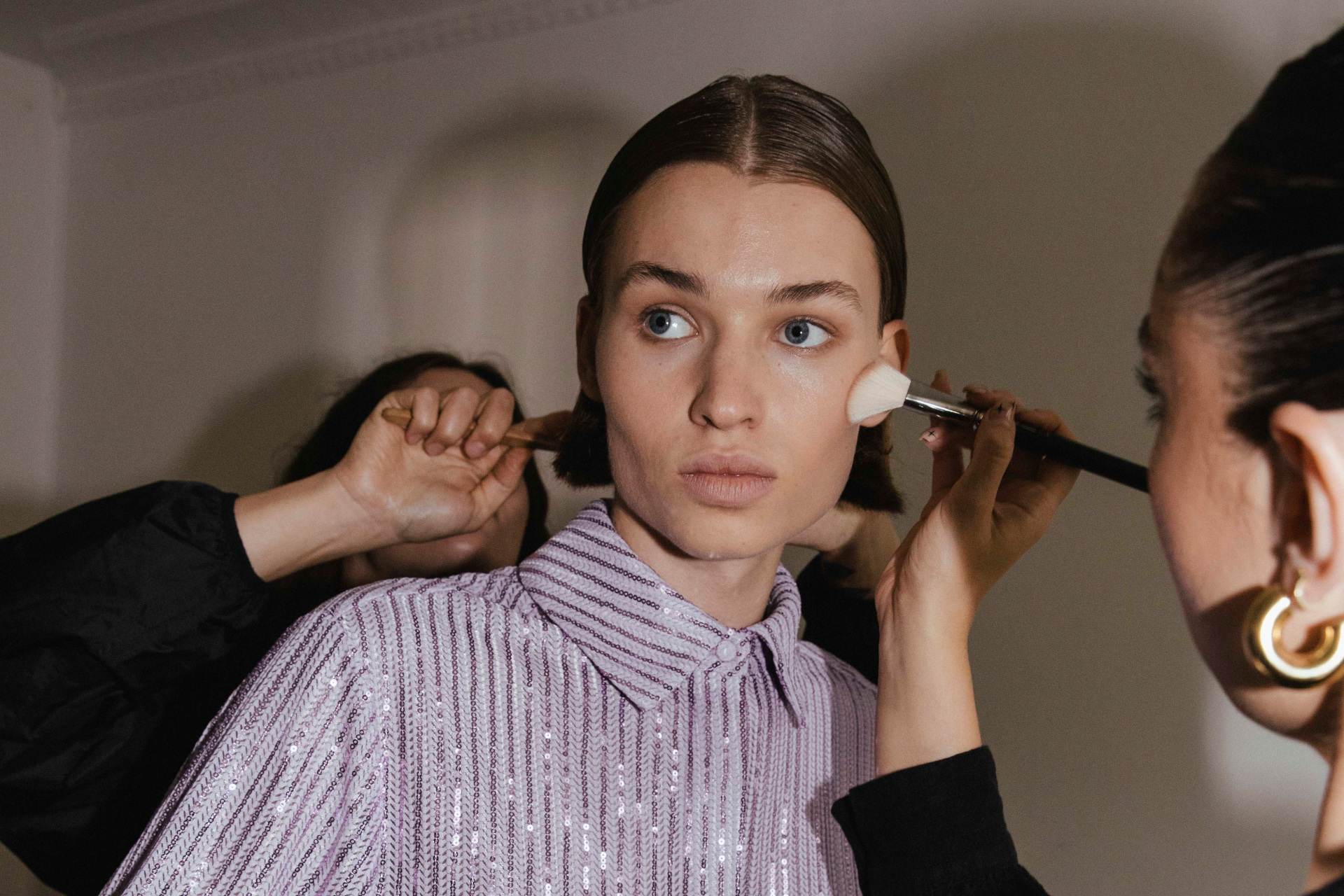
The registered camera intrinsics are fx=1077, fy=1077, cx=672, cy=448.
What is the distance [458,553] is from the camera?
1.38 meters

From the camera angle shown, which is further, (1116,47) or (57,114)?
(57,114)

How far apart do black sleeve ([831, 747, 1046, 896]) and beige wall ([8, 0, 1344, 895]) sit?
0.69 metres

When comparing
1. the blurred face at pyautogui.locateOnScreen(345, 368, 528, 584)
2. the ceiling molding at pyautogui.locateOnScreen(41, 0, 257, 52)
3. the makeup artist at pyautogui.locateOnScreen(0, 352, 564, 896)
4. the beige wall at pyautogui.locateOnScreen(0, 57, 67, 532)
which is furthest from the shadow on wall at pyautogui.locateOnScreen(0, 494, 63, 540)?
the makeup artist at pyautogui.locateOnScreen(0, 352, 564, 896)

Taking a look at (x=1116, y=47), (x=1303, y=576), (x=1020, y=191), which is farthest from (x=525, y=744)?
(x=1116, y=47)

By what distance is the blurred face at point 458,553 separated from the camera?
1.37m

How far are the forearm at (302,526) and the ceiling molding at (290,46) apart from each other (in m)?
1.07

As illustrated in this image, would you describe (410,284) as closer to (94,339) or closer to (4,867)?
(94,339)

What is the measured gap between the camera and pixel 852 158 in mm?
867

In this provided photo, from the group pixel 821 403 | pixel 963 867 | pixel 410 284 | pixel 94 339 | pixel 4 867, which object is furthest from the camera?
pixel 94 339

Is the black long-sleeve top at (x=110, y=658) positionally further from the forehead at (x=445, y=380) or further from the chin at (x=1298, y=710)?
the chin at (x=1298, y=710)

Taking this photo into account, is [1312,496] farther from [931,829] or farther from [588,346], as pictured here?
[588,346]

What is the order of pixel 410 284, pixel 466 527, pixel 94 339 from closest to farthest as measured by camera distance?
1. pixel 466 527
2. pixel 410 284
3. pixel 94 339

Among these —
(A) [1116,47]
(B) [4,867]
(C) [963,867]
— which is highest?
(A) [1116,47]

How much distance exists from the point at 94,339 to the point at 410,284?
32.7 inches
